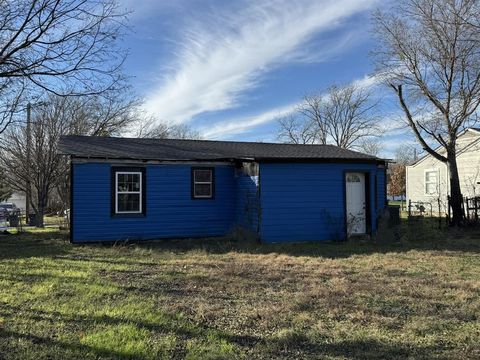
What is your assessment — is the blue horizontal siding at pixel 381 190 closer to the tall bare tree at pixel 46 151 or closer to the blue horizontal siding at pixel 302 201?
the blue horizontal siding at pixel 302 201

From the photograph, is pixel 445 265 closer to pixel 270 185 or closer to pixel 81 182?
pixel 270 185

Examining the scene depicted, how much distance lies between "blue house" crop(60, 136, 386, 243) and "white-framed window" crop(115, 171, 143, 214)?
0.10 feet

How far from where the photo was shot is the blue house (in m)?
13.3

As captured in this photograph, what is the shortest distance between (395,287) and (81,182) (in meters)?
9.31

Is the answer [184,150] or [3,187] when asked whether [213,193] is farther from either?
[3,187]

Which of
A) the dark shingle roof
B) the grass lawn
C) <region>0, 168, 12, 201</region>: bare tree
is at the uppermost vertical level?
the dark shingle roof

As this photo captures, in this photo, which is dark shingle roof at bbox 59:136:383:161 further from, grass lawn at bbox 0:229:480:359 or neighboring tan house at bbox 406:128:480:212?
neighboring tan house at bbox 406:128:480:212

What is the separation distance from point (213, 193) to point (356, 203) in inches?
185

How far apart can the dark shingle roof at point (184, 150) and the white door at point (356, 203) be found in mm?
725

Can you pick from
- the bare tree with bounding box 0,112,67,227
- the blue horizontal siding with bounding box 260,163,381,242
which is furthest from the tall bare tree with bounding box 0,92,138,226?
the blue horizontal siding with bounding box 260,163,381,242

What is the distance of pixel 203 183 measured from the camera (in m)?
14.8

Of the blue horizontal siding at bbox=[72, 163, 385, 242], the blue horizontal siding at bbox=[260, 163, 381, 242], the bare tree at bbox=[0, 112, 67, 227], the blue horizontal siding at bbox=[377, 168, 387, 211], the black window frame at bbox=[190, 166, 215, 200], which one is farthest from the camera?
the bare tree at bbox=[0, 112, 67, 227]

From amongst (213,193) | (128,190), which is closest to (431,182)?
(213,193)

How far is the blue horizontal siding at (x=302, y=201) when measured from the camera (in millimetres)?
13445
